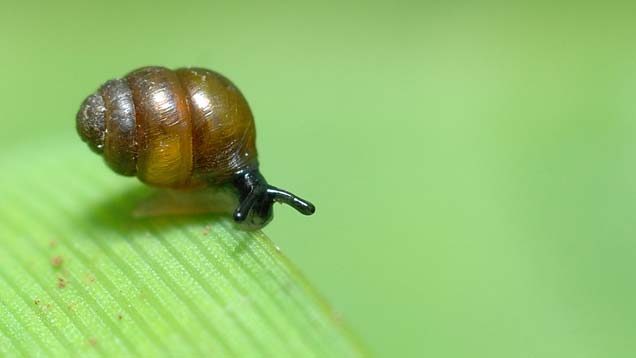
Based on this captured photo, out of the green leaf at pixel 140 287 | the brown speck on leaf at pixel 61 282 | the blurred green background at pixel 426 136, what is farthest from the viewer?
the blurred green background at pixel 426 136

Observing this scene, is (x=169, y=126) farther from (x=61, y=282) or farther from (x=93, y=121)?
(x=61, y=282)

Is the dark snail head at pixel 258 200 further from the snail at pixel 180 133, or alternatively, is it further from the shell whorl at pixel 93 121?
the shell whorl at pixel 93 121

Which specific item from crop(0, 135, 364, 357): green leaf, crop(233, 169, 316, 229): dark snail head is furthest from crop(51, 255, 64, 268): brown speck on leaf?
crop(233, 169, 316, 229): dark snail head

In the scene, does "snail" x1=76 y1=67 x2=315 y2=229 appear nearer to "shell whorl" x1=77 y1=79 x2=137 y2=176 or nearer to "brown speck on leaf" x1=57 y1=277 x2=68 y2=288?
"shell whorl" x1=77 y1=79 x2=137 y2=176

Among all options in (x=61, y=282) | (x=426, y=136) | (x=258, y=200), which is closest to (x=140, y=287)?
(x=61, y=282)

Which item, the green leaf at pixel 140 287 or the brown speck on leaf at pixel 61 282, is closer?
the green leaf at pixel 140 287

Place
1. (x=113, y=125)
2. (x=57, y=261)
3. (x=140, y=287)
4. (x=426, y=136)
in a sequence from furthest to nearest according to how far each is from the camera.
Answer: (x=426, y=136), (x=113, y=125), (x=57, y=261), (x=140, y=287)

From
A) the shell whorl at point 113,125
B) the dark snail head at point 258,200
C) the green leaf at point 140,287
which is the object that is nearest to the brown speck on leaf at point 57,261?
the green leaf at point 140,287
